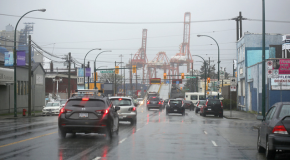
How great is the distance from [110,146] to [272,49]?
119 ft

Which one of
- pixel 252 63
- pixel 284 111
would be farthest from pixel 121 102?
pixel 252 63

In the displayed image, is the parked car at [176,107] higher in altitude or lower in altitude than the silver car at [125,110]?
lower

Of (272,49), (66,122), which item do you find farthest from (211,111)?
(66,122)

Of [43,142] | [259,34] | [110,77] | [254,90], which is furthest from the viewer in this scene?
[110,77]

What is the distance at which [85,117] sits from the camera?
14.8 m

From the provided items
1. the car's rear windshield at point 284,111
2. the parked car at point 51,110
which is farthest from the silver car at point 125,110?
the parked car at point 51,110

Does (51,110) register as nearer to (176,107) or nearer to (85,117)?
(176,107)

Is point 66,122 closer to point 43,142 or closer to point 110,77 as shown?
point 43,142

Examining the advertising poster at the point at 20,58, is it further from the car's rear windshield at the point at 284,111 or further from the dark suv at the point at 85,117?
the car's rear windshield at the point at 284,111

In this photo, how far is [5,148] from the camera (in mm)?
12086

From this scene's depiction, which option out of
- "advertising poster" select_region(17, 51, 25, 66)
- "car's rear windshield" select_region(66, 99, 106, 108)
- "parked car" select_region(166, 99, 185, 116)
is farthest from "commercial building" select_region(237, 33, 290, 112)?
"car's rear windshield" select_region(66, 99, 106, 108)

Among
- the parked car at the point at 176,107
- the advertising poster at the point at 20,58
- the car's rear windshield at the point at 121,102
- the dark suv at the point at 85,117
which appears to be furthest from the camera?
the parked car at the point at 176,107

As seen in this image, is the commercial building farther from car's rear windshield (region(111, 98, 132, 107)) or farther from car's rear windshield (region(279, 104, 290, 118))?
car's rear windshield (region(279, 104, 290, 118))

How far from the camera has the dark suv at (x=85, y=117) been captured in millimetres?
14727
